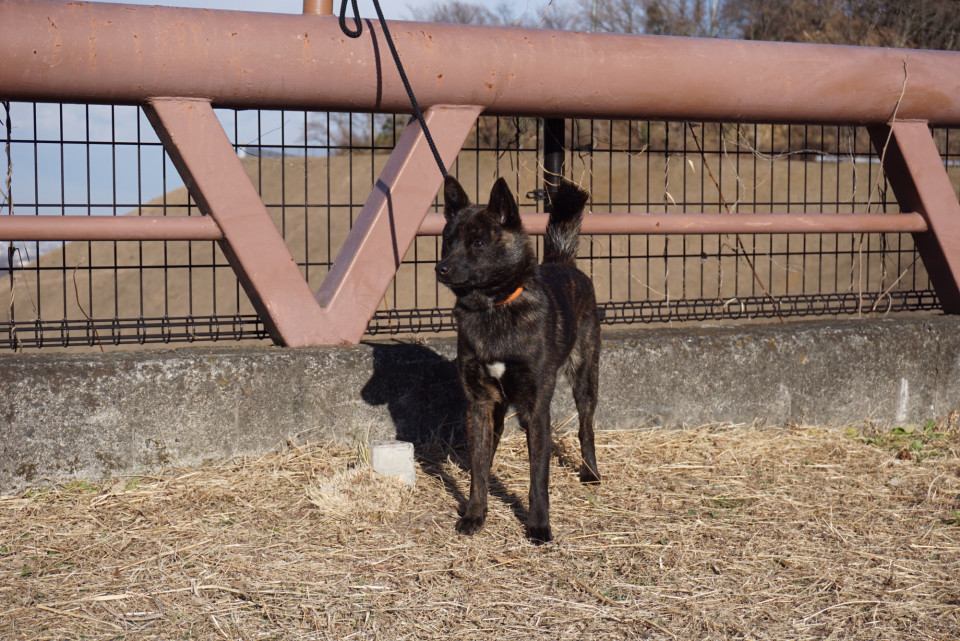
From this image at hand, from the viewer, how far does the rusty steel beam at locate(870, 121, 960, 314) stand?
5.50 meters

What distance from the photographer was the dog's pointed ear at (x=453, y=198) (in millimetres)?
3666

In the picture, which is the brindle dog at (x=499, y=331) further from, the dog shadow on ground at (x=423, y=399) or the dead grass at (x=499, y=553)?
the dog shadow on ground at (x=423, y=399)

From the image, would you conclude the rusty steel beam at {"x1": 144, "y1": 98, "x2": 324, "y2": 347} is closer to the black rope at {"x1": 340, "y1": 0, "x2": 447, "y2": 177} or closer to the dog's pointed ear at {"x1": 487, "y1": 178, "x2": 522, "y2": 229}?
the black rope at {"x1": 340, "y1": 0, "x2": 447, "y2": 177}

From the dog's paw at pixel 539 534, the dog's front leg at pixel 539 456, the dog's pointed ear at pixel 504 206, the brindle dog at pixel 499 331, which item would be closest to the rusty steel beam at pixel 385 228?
the brindle dog at pixel 499 331

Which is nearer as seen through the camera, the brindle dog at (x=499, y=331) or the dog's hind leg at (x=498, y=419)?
the brindle dog at (x=499, y=331)

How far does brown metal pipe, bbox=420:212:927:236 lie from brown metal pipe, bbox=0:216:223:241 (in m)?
1.15

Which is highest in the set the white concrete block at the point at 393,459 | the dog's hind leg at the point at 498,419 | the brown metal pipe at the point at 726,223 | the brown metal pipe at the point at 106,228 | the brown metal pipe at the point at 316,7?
the brown metal pipe at the point at 316,7

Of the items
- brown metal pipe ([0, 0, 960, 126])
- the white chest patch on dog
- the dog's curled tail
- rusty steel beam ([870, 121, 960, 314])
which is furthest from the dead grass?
brown metal pipe ([0, 0, 960, 126])

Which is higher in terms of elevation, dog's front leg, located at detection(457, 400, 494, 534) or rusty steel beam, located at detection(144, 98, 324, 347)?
rusty steel beam, located at detection(144, 98, 324, 347)

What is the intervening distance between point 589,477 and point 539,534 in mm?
845

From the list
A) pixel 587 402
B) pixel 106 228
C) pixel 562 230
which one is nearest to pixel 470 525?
pixel 587 402

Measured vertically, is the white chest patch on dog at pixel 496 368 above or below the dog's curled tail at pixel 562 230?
below

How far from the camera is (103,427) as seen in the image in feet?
13.5

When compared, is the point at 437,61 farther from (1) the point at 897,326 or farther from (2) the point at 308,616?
(1) the point at 897,326
